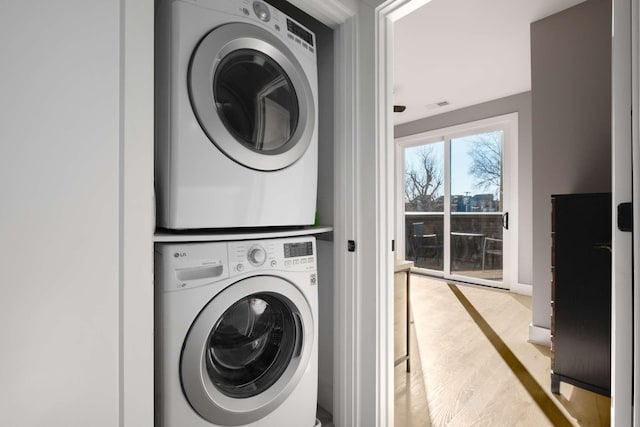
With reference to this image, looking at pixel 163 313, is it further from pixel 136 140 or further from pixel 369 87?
pixel 369 87

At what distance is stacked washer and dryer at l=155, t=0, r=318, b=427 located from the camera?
3.02 ft

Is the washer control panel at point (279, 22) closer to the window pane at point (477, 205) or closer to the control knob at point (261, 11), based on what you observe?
the control knob at point (261, 11)

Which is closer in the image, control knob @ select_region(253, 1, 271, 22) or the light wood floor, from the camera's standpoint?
control knob @ select_region(253, 1, 271, 22)

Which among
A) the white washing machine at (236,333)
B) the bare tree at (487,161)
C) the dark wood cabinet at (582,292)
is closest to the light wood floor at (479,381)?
the dark wood cabinet at (582,292)

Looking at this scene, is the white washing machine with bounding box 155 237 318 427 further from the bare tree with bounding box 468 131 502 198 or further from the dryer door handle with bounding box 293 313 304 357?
the bare tree with bounding box 468 131 502 198

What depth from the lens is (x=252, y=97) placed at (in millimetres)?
1139

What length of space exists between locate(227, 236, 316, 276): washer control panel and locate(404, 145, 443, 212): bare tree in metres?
4.11

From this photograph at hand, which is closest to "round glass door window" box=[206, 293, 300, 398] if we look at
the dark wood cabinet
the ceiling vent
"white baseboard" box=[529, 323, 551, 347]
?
the dark wood cabinet

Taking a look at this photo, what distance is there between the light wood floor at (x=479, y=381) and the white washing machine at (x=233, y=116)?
1084mm

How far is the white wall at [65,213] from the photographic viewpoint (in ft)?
2.07

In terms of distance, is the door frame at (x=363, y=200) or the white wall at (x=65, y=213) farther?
the door frame at (x=363, y=200)

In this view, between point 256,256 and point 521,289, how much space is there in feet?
13.1

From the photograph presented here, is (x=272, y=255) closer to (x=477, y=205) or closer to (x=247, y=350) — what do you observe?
(x=247, y=350)

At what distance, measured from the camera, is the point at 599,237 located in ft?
5.53
